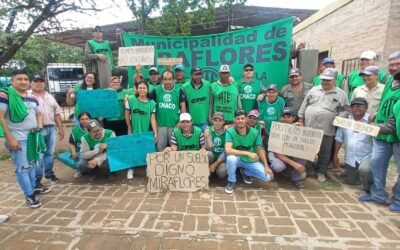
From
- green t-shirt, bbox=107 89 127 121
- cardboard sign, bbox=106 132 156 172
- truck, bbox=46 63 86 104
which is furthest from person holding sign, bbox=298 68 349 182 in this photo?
truck, bbox=46 63 86 104

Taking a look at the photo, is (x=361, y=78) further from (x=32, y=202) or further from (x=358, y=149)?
(x=32, y=202)

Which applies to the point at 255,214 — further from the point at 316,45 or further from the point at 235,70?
the point at 316,45

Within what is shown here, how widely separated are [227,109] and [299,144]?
1340mm

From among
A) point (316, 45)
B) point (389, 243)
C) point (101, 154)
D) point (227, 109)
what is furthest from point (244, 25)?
point (389, 243)

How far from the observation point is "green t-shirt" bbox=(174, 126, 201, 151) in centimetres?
471

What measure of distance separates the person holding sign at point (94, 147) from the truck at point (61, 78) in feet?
44.5

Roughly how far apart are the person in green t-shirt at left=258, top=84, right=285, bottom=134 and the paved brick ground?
1.15m

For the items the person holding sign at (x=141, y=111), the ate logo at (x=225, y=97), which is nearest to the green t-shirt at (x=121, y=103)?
the person holding sign at (x=141, y=111)

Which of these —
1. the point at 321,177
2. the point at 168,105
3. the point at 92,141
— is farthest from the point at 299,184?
the point at 92,141

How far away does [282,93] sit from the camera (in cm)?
533

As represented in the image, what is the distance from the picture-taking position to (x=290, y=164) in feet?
15.5

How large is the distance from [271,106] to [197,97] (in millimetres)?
1311

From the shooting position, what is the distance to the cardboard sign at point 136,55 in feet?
19.1

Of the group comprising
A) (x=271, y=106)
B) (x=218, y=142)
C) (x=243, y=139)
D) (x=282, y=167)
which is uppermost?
(x=271, y=106)
